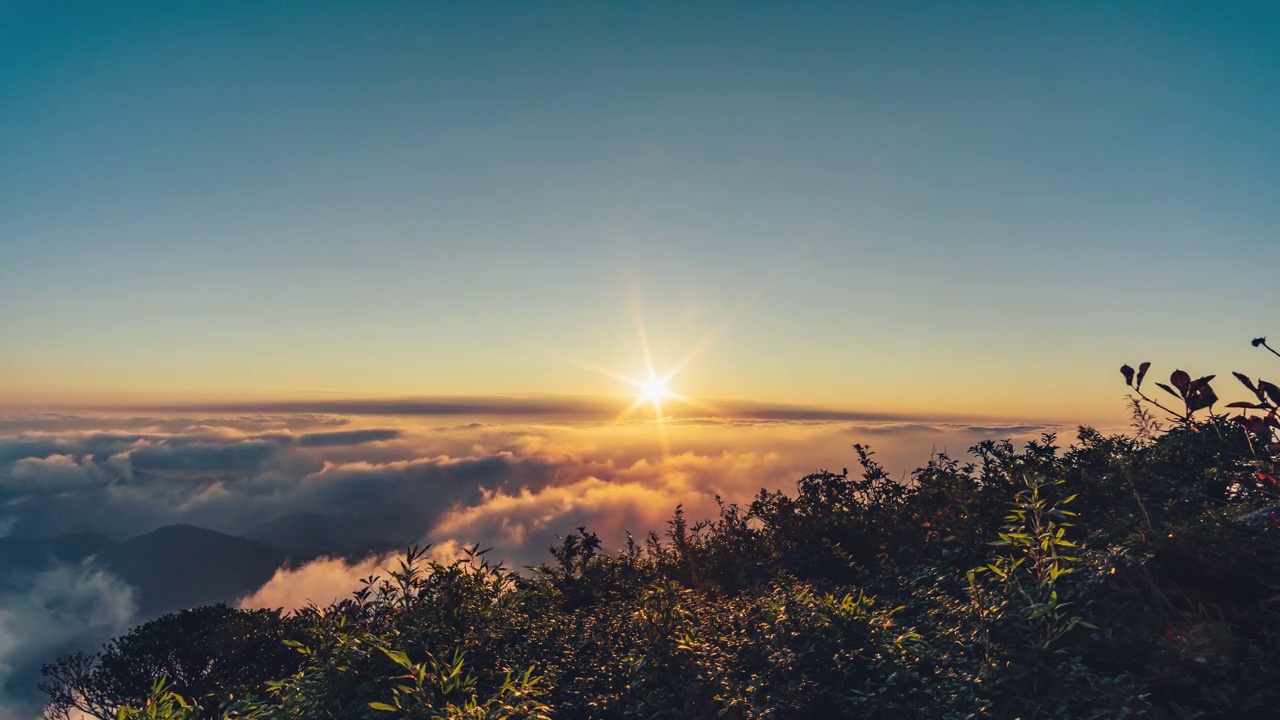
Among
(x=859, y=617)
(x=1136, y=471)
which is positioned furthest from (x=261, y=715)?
(x=1136, y=471)

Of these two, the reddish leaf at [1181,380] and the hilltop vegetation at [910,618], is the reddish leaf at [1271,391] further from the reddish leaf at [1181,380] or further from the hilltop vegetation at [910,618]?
the reddish leaf at [1181,380]

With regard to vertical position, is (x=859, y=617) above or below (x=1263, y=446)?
A: below

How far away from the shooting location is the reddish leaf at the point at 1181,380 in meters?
5.83

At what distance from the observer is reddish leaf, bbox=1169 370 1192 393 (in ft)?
19.1

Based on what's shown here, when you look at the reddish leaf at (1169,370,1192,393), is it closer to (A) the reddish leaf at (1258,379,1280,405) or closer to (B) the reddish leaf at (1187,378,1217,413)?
(B) the reddish leaf at (1187,378,1217,413)

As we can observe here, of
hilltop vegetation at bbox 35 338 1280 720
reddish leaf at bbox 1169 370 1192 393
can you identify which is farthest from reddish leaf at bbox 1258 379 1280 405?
reddish leaf at bbox 1169 370 1192 393

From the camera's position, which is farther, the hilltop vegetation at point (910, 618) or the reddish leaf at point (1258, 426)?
the reddish leaf at point (1258, 426)

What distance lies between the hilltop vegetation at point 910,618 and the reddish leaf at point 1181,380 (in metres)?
0.03

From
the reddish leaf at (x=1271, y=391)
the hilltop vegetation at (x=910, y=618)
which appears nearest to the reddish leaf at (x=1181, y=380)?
the hilltop vegetation at (x=910, y=618)

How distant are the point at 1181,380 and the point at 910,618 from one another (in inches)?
142

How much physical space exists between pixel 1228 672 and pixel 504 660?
5.04 metres

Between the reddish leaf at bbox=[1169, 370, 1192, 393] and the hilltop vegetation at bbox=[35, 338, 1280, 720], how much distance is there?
34 mm

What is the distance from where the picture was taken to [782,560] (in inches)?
295

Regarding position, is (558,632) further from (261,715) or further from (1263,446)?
(1263,446)
